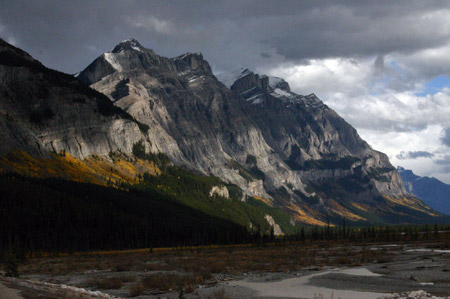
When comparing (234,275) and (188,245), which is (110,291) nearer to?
(234,275)

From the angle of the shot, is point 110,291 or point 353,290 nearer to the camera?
point 353,290

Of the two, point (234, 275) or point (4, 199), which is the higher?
point (4, 199)

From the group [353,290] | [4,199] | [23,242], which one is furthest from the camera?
[4,199]

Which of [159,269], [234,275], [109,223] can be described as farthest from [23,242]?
[234,275]

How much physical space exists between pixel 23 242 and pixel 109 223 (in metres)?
41.1

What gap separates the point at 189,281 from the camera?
147 feet

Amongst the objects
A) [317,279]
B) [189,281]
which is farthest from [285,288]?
[189,281]

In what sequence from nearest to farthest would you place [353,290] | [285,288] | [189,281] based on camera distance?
1. [353,290]
2. [285,288]
3. [189,281]

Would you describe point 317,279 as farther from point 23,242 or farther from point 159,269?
point 23,242

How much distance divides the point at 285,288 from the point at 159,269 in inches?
1310

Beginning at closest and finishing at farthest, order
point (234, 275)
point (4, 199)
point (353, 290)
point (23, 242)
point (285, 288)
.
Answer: point (353, 290)
point (285, 288)
point (234, 275)
point (23, 242)
point (4, 199)

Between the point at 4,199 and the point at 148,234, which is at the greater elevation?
the point at 4,199

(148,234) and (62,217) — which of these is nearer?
(62,217)

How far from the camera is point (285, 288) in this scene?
36969 millimetres
